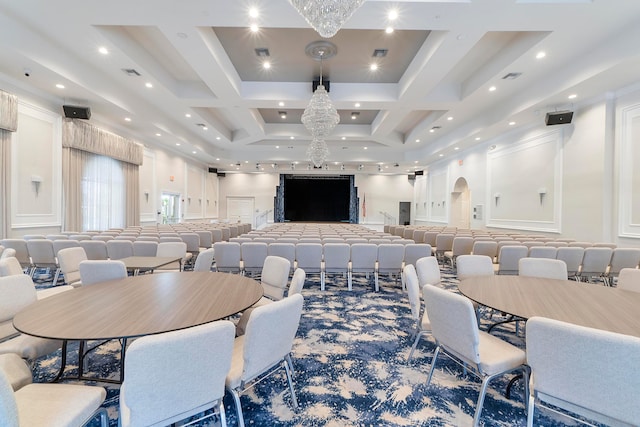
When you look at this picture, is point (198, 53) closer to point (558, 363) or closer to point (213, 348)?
point (213, 348)

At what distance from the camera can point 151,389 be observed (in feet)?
3.92

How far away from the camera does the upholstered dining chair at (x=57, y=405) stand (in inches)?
48.6

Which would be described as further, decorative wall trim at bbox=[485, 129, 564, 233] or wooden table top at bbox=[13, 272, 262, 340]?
decorative wall trim at bbox=[485, 129, 564, 233]

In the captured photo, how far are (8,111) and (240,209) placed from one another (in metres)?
13.5

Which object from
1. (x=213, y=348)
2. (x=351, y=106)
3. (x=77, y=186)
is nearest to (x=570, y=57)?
(x=351, y=106)

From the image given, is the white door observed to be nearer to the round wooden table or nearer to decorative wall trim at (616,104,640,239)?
the round wooden table

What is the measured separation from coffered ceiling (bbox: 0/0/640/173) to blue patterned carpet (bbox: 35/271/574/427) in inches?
183

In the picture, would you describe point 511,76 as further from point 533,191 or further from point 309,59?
point 309,59

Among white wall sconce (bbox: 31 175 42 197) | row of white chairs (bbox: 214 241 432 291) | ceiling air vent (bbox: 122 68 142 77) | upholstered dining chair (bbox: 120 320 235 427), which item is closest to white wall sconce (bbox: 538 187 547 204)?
row of white chairs (bbox: 214 241 432 291)

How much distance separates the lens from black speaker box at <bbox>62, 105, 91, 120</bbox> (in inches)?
268

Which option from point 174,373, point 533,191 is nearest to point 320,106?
point 174,373

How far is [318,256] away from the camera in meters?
4.95

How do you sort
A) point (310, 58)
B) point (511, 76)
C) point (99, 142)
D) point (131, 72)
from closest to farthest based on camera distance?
1. point (131, 72)
2. point (511, 76)
3. point (310, 58)
4. point (99, 142)

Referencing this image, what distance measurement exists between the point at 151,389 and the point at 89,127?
935 cm
